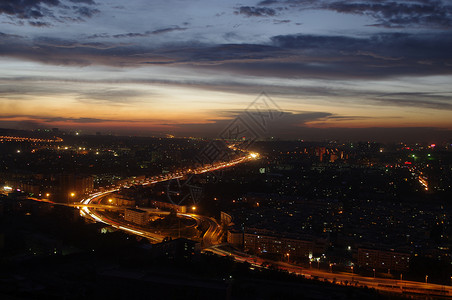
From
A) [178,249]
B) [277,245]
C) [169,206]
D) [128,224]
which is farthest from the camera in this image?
[169,206]

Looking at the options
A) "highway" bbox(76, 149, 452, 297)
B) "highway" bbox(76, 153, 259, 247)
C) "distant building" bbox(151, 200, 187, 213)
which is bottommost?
"highway" bbox(76, 149, 452, 297)

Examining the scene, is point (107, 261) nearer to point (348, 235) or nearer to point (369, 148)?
point (348, 235)

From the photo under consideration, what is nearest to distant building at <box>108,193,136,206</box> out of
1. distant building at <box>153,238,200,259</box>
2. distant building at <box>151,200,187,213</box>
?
distant building at <box>151,200,187,213</box>

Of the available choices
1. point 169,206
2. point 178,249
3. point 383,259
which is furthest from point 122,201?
point 383,259

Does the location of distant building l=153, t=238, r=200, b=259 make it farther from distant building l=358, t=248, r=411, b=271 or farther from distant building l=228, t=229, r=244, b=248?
distant building l=358, t=248, r=411, b=271

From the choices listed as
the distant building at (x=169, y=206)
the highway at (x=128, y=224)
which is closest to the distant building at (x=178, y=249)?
the highway at (x=128, y=224)

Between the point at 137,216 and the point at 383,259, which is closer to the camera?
the point at 383,259

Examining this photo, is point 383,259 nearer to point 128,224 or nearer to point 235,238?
point 235,238
